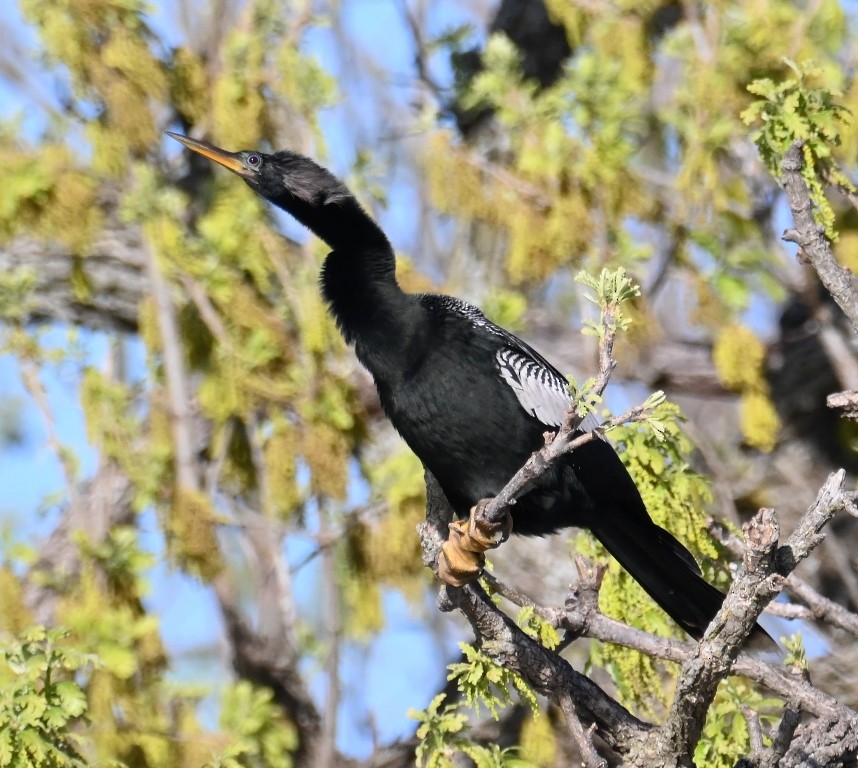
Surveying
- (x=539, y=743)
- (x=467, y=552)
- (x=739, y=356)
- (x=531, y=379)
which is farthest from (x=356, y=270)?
(x=739, y=356)

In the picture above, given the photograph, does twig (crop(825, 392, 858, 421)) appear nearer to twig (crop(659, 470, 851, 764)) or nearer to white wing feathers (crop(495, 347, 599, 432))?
twig (crop(659, 470, 851, 764))

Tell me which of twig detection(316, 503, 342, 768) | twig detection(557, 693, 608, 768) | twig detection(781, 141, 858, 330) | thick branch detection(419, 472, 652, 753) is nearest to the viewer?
twig detection(557, 693, 608, 768)

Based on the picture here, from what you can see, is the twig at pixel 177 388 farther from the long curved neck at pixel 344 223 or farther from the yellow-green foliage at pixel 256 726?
the long curved neck at pixel 344 223

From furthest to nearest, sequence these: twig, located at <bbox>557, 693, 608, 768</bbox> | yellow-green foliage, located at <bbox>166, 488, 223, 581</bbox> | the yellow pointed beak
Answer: yellow-green foliage, located at <bbox>166, 488, 223, 581</bbox>, the yellow pointed beak, twig, located at <bbox>557, 693, 608, 768</bbox>

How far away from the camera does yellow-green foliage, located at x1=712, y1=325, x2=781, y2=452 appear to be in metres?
5.40

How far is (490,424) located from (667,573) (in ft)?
2.11

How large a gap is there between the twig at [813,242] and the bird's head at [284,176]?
1.44 meters

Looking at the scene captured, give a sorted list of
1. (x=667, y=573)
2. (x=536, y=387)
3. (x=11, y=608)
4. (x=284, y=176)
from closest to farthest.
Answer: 1. (x=667, y=573)
2. (x=536, y=387)
3. (x=284, y=176)
4. (x=11, y=608)

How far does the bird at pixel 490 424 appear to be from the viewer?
3.54 meters

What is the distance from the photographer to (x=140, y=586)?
196 inches

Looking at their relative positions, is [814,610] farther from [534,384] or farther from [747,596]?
[534,384]

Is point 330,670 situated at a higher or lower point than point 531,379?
higher

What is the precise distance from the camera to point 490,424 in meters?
3.63

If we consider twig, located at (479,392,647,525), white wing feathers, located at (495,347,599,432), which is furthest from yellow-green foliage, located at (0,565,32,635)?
twig, located at (479,392,647,525)
